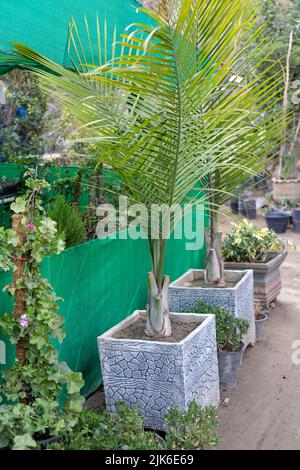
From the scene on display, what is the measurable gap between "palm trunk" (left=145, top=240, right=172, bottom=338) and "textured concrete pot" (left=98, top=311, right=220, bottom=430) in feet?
0.50

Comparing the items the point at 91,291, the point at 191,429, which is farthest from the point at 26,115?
the point at 191,429

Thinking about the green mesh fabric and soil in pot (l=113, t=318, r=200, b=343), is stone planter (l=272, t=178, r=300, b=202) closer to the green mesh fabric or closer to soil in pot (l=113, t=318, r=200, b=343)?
the green mesh fabric

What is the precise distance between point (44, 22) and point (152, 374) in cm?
195

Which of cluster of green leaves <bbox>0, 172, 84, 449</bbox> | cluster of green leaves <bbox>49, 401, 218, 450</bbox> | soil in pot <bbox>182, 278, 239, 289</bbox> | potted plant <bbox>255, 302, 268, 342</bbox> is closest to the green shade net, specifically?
cluster of green leaves <bbox>0, 172, 84, 449</bbox>

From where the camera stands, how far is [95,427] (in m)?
2.44

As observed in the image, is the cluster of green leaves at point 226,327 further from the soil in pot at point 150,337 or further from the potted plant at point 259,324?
the potted plant at point 259,324

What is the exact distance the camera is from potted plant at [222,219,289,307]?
4.66 m

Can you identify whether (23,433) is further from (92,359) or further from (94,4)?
(94,4)

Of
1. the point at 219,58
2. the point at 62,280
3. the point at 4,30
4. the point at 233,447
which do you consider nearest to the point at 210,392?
the point at 233,447

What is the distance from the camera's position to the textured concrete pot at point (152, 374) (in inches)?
105

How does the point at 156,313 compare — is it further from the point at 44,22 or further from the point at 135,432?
the point at 44,22

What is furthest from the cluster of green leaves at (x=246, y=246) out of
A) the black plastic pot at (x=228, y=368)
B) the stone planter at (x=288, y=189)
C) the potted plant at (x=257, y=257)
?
the stone planter at (x=288, y=189)

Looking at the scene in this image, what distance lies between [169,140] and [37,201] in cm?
71

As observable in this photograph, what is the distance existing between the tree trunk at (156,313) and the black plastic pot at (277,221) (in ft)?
19.0
